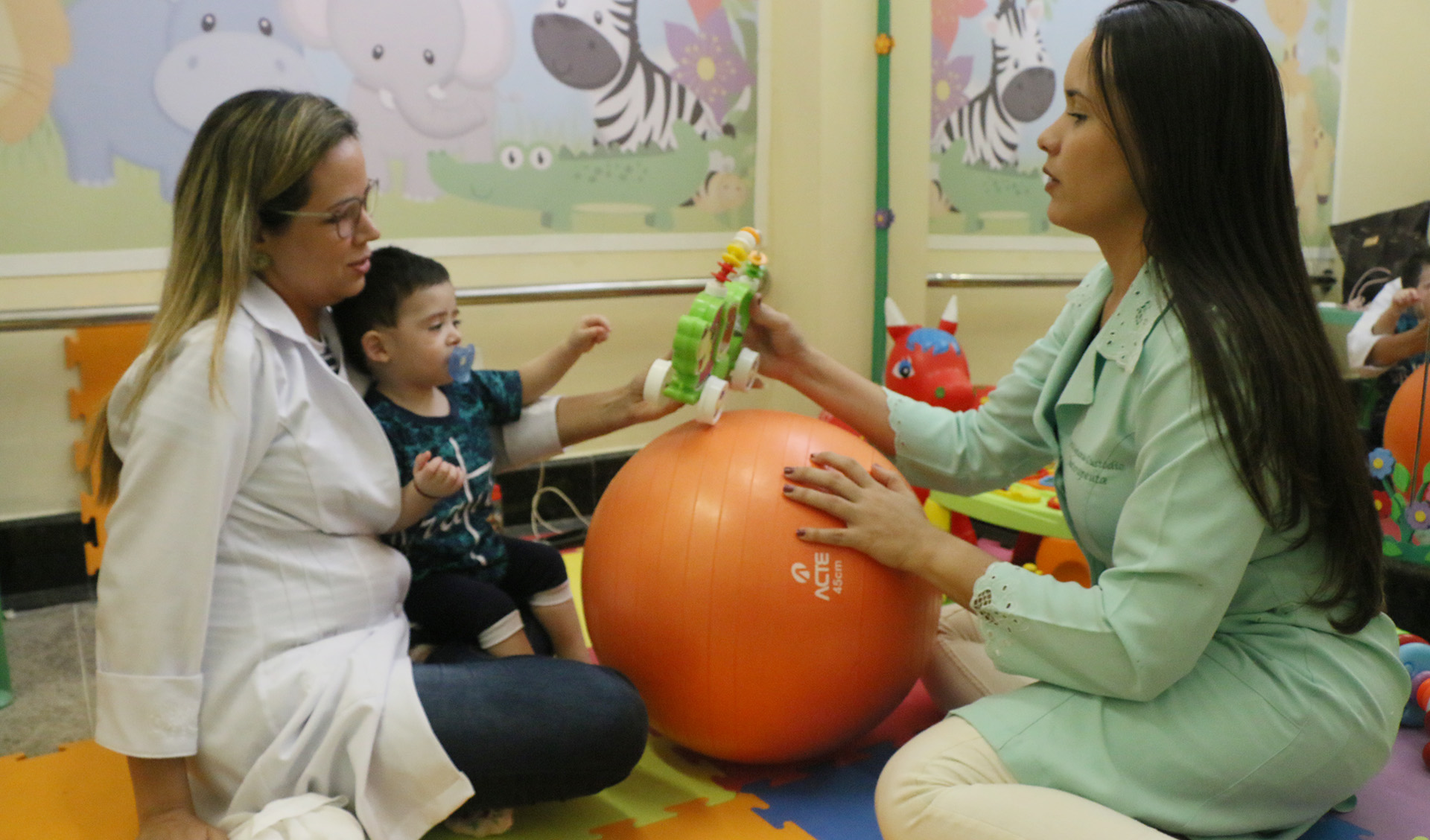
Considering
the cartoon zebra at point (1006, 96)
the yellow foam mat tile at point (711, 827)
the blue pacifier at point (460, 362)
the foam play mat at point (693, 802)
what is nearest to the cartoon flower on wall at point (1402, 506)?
the foam play mat at point (693, 802)

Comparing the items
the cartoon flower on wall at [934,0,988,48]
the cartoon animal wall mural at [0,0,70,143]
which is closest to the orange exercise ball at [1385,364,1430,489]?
the cartoon flower on wall at [934,0,988,48]

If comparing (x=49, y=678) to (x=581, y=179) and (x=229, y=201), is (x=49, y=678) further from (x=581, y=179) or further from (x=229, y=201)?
(x=581, y=179)

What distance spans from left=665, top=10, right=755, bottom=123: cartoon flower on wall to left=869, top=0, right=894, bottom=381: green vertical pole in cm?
49

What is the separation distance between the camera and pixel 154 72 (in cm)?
279

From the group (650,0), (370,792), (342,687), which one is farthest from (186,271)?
(650,0)

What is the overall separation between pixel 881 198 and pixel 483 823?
2.52 m

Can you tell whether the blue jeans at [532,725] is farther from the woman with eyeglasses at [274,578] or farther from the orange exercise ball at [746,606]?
the orange exercise ball at [746,606]

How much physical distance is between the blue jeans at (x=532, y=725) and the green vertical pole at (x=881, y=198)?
2.18m

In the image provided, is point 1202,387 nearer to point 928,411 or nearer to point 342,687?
point 928,411

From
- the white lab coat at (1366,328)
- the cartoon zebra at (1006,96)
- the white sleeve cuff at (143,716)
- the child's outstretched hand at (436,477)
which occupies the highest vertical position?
the cartoon zebra at (1006,96)

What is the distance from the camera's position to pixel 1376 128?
264 cm

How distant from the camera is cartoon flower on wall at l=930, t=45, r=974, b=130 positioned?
353cm

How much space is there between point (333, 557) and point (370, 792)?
36 centimetres

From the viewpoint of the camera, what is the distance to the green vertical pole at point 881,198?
351 centimetres
